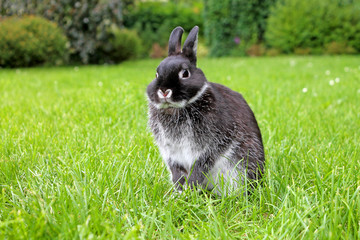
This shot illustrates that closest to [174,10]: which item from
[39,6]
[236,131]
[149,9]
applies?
[149,9]

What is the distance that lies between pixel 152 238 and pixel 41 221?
552 mm

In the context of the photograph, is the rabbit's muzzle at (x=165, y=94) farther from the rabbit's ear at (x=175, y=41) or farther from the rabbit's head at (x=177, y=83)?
the rabbit's ear at (x=175, y=41)

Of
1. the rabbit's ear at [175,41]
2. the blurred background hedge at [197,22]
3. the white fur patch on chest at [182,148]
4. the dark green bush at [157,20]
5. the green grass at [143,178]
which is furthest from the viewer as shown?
the dark green bush at [157,20]

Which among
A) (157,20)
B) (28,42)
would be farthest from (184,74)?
(157,20)

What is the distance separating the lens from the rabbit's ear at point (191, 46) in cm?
225

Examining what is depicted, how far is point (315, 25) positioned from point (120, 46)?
9392 millimetres

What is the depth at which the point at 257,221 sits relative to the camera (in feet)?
6.17

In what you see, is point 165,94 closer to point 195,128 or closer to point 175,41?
point 195,128

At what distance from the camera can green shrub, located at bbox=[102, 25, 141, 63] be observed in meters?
13.9

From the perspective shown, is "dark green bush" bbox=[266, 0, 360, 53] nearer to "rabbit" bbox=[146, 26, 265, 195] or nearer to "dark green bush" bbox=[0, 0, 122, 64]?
"dark green bush" bbox=[0, 0, 122, 64]

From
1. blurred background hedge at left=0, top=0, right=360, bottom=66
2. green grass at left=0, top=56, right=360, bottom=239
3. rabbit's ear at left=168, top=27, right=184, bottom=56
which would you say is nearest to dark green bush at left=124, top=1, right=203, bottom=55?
blurred background hedge at left=0, top=0, right=360, bottom=66

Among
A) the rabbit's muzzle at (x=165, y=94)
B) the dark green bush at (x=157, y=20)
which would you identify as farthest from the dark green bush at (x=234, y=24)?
the rabbit's muzzle at (x=165, y=94)

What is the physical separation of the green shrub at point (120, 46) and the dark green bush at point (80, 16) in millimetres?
387

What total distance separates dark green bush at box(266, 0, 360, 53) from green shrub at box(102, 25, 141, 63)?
23.0 feet
